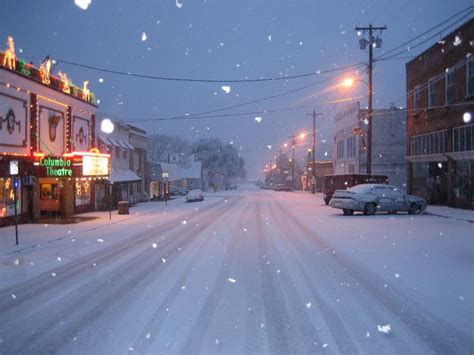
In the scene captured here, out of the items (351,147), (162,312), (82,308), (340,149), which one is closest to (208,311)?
(162,312)

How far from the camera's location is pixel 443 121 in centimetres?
3428

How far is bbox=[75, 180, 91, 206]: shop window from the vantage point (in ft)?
107

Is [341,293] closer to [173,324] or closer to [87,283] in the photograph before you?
[173,324]

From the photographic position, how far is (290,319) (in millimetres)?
7324

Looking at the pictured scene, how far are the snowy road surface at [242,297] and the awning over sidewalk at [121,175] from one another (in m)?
21.9

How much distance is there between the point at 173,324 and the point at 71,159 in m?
21.1

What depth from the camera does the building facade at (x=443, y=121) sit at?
30578 millimetres

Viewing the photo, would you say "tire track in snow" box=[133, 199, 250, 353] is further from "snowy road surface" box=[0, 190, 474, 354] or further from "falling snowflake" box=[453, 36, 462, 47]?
"falling snowflake" box=[453, 36, 462, 47]

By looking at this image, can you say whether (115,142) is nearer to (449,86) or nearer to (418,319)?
(449,86)

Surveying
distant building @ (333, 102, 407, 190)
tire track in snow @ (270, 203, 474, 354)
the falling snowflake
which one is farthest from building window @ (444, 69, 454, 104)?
tire track in snow @ (270, 203, 474, 354)

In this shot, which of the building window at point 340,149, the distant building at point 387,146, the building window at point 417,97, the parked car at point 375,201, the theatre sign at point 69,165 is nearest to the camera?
the theatre sign at point 69,165

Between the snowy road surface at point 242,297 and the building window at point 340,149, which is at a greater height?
the building window at point 340,149

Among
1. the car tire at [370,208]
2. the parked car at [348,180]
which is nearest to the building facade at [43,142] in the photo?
the car tire at [370,208]

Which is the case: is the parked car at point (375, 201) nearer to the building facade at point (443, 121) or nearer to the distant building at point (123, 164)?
the building facade at point (443, 121)
